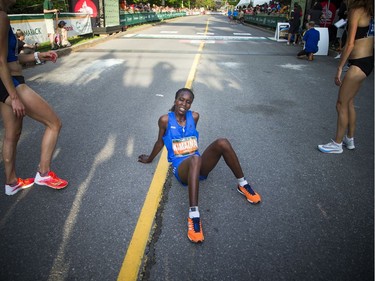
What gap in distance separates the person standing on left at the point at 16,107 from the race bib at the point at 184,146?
126 centimetres

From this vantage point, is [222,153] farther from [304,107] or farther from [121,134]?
[304,107]

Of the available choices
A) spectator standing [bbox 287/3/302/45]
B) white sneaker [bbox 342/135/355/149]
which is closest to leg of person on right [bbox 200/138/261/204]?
white sneaker [bbox 342/135/355/149]

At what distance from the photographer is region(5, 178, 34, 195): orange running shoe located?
113 inches

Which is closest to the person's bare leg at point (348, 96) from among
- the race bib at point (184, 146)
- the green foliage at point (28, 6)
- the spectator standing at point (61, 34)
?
the race bib at point (184, 146)

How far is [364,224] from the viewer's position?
8.45 feet

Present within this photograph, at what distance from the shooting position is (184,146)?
2.88 metres

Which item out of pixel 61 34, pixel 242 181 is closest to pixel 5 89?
pixel 242 181

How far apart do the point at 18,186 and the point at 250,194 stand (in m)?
2.45

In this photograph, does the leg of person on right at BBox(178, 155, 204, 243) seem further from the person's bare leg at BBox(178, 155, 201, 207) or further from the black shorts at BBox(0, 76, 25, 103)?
the black shorts at BBox(0, 76, 25, 103)

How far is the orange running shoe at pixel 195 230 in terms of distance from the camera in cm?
231

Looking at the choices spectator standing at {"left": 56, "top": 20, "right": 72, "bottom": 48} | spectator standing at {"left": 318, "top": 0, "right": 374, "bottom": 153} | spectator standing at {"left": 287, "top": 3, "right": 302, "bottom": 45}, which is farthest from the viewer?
spectator standing at {"left": 287, "top": 3, "right": 302, "bottom": 45}

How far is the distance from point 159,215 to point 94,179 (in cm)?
101

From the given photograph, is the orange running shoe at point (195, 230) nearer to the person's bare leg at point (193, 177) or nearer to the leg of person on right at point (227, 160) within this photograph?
the person's bare leg at point (193, 177)

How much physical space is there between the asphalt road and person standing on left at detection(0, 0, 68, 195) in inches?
6.5
